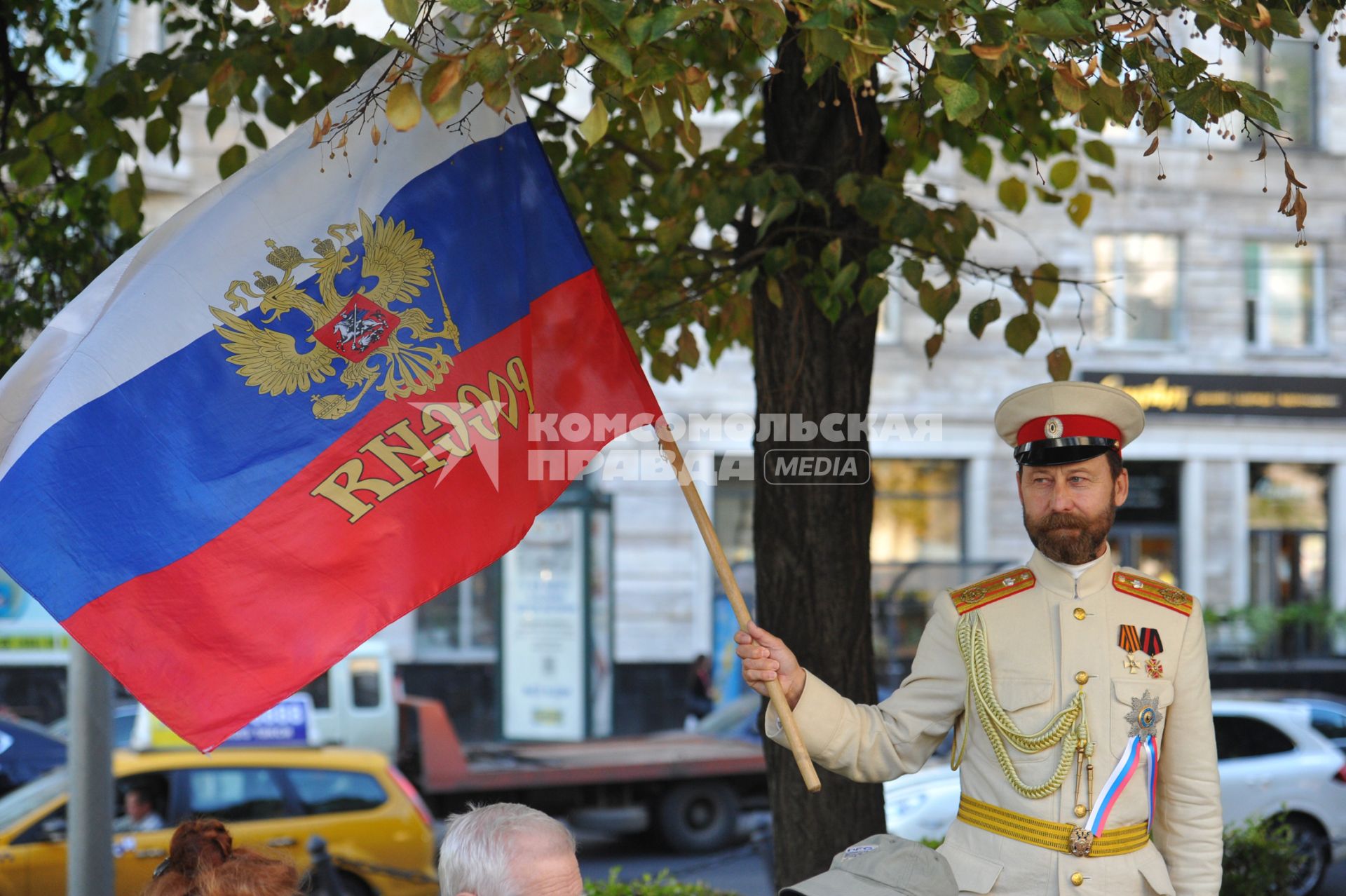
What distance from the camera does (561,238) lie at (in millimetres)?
3791

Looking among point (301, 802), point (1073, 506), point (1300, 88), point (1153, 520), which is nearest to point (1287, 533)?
point (1153, 520)

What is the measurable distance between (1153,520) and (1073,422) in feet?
63.5

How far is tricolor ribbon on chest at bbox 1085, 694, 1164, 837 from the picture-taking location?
319cm

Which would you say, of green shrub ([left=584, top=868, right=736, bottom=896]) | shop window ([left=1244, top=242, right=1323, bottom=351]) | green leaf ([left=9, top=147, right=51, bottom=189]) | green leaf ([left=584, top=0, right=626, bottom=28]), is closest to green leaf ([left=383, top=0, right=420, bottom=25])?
green leaf ([left=584, top=0, right=626, bottom=28])

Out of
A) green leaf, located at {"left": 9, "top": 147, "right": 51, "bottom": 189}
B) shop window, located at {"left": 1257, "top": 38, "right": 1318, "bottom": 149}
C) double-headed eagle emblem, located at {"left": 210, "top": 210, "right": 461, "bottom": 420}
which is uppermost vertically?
shop window, located at {"left": 1257, "top": 38, "right": 1318, "bottom": 149}

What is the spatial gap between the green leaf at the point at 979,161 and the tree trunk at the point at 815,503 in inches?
44.1

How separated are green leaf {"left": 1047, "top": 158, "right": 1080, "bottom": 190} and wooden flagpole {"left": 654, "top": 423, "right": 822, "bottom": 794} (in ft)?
9.82

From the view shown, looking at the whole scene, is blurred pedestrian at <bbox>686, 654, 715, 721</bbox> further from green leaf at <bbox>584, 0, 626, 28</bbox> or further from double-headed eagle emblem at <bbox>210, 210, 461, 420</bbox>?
green leaf at <bbox>584, 0, 626, 28</bbox>

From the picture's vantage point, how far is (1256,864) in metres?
6.56

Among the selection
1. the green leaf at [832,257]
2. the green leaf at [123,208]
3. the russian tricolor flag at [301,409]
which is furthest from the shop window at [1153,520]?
the russian tricolor flag at [301,409]

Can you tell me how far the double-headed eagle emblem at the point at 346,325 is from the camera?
3354 millimetres

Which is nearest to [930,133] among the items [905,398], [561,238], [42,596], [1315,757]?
[561,238]

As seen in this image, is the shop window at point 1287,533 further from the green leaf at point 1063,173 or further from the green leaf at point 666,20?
the green leaf at point 666,20

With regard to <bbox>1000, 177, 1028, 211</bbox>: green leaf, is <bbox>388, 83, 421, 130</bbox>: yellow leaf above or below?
below
